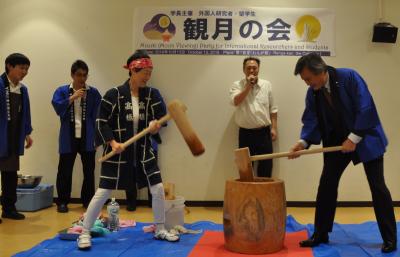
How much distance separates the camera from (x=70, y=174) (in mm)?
4707

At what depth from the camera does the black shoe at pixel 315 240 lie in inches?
124

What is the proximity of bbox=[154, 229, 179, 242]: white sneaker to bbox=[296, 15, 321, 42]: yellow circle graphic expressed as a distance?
2725 mm

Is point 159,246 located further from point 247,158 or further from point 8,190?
point 8,190

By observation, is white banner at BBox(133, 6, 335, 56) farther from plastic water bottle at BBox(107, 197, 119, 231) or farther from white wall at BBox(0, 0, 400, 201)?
plastic water bottle at BBox(107, 197, 119, 231)

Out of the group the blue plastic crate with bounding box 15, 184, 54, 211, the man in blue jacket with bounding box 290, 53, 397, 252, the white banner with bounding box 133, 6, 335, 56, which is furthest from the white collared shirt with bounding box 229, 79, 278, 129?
the blue plastic crate with bounding box 15, 184, 54, 211

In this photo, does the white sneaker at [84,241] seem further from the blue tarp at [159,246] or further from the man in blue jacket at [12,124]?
the man in blue jacket at [12,124]

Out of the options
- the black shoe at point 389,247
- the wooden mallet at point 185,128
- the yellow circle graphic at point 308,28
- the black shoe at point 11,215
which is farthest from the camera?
the yellow circle graphic at point 308,28

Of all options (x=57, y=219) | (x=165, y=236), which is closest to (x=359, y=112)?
(x=165, y=236)

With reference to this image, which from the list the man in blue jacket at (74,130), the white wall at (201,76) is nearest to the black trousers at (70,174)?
the man in blue jacket at (74,130)

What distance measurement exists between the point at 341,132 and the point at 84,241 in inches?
75.8

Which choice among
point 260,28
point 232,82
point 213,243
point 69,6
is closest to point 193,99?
point 232,82

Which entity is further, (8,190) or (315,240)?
(8,190)

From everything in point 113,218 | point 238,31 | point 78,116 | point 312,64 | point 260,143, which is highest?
point 238,31

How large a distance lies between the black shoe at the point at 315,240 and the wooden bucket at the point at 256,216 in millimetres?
273
